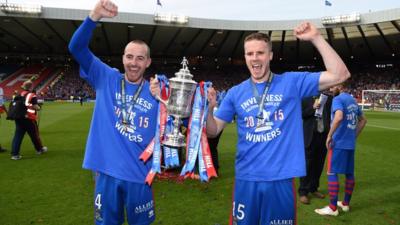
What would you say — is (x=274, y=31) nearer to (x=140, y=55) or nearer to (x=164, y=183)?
(x=164, y=183)

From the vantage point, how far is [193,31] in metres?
40.5

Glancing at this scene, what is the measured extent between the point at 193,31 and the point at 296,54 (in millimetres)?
18244

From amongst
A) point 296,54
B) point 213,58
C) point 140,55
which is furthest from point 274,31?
point 140,55

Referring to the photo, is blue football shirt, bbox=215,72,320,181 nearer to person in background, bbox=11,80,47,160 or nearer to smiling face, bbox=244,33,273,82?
smiling face, bbox=244,33,273,82

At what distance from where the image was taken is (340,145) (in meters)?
5.78

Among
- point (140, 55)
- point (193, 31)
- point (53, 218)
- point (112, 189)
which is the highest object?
point (193, 31)

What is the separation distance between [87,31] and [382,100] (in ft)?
119

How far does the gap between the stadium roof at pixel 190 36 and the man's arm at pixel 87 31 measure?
107 ft

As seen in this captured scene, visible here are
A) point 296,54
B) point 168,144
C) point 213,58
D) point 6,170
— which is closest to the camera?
point 168,144

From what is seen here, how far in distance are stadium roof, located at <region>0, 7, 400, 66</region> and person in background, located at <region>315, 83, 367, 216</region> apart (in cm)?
3004

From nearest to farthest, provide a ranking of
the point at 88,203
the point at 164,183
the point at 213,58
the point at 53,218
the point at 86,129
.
Answer: the point at 53,218
the point at 88,203
the point at 164,183
the point at 86,129
the point at 213,58

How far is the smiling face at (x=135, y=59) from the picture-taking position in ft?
10.6

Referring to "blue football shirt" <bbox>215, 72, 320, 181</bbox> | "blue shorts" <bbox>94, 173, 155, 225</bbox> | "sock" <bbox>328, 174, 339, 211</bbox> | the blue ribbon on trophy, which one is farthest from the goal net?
"blue shorts" <bbox>94, 173, 155, 225</bbox>

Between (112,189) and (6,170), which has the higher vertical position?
(112,189)
